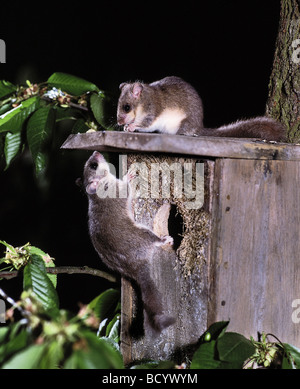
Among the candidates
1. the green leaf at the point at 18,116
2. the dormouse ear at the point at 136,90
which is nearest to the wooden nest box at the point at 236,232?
the green leaf at the point at 18,116

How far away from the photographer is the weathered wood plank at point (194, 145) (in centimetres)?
181

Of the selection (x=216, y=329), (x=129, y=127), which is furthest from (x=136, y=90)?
(x=216, y=329)

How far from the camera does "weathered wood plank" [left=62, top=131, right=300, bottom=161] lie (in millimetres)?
1814

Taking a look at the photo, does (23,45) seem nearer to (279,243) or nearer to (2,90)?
(2,90)

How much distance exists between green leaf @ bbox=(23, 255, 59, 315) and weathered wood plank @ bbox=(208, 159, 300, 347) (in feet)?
2.31

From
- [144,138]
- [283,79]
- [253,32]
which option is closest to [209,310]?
[144,138]

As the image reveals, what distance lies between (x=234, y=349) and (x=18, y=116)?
1.68 m

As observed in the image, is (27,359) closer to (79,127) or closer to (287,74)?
(79,127)

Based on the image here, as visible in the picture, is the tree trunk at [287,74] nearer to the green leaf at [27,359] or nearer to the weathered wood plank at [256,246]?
the weathered wood plank at [256,246]

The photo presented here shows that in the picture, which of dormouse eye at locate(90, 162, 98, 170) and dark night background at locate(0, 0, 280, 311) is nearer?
dormouse eye at locate(90, 162, 98, 170)

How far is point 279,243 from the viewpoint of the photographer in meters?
2.13

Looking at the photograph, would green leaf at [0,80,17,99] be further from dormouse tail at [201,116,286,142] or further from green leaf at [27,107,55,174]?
dormouse tail at [201,116,286,142]

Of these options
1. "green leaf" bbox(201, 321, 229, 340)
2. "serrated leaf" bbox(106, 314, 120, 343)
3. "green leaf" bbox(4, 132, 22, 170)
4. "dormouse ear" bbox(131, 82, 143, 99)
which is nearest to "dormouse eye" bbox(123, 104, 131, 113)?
"dormouse ear" bbox(131, 82, 143, 99)

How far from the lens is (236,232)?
2021mm
